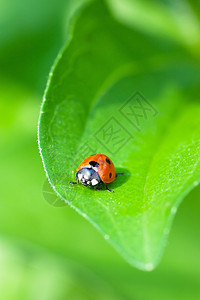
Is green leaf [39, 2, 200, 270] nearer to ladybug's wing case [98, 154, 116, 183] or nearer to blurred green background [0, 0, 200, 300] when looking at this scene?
ladybug's wing case [98, 154, 116, 183]

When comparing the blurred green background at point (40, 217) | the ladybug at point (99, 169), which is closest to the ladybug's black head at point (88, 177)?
the ladybug at point (99, 169)

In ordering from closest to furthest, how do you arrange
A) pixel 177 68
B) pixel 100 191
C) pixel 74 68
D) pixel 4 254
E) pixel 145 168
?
1. pixel 100 191
2. pixel 145 168
3. pixel 74 68
4. pixel 177 68
5. pixel 4 254

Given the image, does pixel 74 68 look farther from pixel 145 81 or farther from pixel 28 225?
pixel 28 225

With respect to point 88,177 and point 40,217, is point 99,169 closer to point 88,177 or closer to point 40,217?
point 88,177

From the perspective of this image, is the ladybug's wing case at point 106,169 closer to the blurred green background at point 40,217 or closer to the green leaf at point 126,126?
the green leaf at point 126,126

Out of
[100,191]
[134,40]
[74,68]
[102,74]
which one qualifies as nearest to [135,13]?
[134,40]

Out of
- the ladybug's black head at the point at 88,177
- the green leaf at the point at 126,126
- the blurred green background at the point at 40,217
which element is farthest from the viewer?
the blurred green background at the point at 40,217
